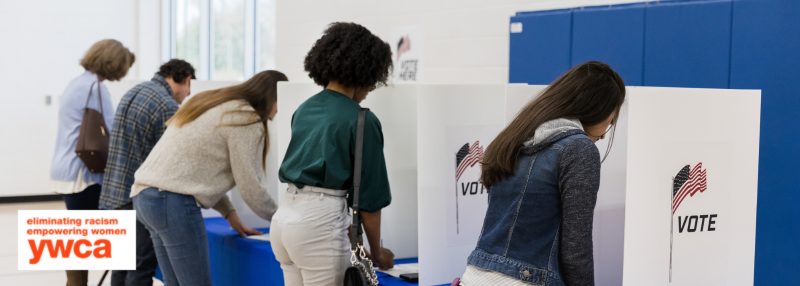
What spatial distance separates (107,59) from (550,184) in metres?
2.72

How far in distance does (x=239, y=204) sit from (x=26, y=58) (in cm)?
540

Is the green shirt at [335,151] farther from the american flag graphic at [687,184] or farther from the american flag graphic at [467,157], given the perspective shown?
the american flag graphic at [687,184]

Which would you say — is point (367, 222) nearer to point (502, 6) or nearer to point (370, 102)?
point (370, 102)

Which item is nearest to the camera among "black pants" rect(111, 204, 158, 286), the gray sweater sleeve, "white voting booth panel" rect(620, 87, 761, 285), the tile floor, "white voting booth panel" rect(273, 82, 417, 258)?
the gray sweater sleeve

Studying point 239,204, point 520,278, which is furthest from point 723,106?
point 239,204

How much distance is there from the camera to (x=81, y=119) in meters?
3.37

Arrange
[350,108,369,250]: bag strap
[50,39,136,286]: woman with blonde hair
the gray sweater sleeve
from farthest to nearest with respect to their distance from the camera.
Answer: [50,39,136,286]: woman with blonde hair < [350,108,369,250]: bag strap < the gray sweater sleeve

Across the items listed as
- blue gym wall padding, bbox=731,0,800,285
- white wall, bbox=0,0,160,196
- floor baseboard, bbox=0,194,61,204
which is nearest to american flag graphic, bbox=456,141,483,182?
blue gym wall padding, bbox=731,0,800,285

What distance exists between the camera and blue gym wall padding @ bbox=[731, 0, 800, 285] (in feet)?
6.52

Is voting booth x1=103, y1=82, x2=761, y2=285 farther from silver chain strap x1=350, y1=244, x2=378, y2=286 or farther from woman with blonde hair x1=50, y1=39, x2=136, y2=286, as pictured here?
woman with blonde hair x1=50, y1=39, x2=136, y2=286

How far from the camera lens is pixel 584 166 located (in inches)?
49.7

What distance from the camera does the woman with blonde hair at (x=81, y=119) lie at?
127 inches

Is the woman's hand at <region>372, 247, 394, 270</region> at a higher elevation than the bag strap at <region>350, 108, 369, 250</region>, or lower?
lower

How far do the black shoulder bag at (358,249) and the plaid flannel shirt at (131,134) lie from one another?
1293mm
